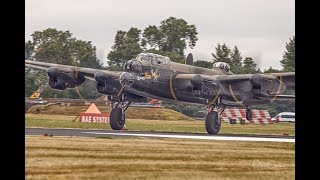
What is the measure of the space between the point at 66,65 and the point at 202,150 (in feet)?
65.9

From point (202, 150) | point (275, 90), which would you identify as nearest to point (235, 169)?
point (202, 150)

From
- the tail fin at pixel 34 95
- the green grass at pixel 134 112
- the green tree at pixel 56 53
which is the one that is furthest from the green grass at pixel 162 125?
the green tree at pixel 56 53

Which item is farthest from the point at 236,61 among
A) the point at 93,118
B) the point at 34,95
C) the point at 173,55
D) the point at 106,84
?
the point at 34,95

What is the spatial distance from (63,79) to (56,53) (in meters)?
2.16

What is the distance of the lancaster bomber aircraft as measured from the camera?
4962 cm

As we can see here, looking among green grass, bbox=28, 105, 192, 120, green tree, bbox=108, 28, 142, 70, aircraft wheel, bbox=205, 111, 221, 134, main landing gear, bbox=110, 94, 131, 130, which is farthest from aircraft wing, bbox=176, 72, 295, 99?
main landing gear, bbox=110, 94, 131, 130

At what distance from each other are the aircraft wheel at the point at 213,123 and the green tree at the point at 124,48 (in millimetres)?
7699

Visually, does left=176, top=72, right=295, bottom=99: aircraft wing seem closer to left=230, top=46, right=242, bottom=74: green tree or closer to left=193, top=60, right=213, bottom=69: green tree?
left=230, top=46, right=242, bottom=74: green tree

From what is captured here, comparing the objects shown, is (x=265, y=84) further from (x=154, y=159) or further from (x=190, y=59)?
(x=154, y=159)

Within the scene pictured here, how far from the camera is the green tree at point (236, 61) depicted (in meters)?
49.4

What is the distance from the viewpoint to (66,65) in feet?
168

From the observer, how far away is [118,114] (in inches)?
2050

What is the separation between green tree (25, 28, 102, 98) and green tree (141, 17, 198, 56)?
460 centimetres
